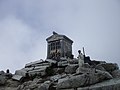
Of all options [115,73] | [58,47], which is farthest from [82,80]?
[58,47]

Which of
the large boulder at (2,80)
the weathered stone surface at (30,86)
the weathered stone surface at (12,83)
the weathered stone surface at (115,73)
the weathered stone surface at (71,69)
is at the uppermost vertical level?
the weathered stone surface at (71,69)

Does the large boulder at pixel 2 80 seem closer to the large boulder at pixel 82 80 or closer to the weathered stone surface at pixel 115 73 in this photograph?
the large boulder at pixel 82 80

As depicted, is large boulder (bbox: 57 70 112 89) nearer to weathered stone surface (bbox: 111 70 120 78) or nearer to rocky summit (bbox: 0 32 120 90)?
rocky summit (bbox: 0 32 120 90)

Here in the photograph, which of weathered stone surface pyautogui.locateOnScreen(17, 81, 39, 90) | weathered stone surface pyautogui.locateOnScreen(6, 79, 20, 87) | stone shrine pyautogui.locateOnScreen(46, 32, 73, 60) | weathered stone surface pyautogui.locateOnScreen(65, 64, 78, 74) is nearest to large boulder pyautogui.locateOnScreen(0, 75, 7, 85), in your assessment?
weathered stone surface pyautogui.locateOnScreen(6, 79, 20, 87)

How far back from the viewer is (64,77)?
2273cm

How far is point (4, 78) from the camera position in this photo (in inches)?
1084

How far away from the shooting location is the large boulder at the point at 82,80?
66.3 feet

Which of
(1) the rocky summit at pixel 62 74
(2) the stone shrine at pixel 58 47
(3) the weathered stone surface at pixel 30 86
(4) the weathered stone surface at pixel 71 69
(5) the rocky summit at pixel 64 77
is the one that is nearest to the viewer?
(5) the rocky summit at pixel 64 77

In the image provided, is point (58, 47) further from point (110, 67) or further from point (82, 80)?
point (82, 80)

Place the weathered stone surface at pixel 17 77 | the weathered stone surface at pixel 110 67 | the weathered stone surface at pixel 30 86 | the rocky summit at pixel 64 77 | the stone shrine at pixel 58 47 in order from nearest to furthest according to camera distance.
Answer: the rocky summit at pixel 64 77 → the weathered stone surface at pixel 30 86 → the weathered stone surface at pixel 110 67 → the weathered stone surface at pixel 17 77 → the stone shrine at pixel 58 47

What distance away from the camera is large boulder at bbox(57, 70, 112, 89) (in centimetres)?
2020

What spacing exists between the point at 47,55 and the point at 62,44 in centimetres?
373

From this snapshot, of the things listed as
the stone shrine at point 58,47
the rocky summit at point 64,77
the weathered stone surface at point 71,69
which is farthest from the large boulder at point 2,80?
the stone shrine at point 58,47

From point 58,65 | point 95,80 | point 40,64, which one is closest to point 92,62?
point 58,65
